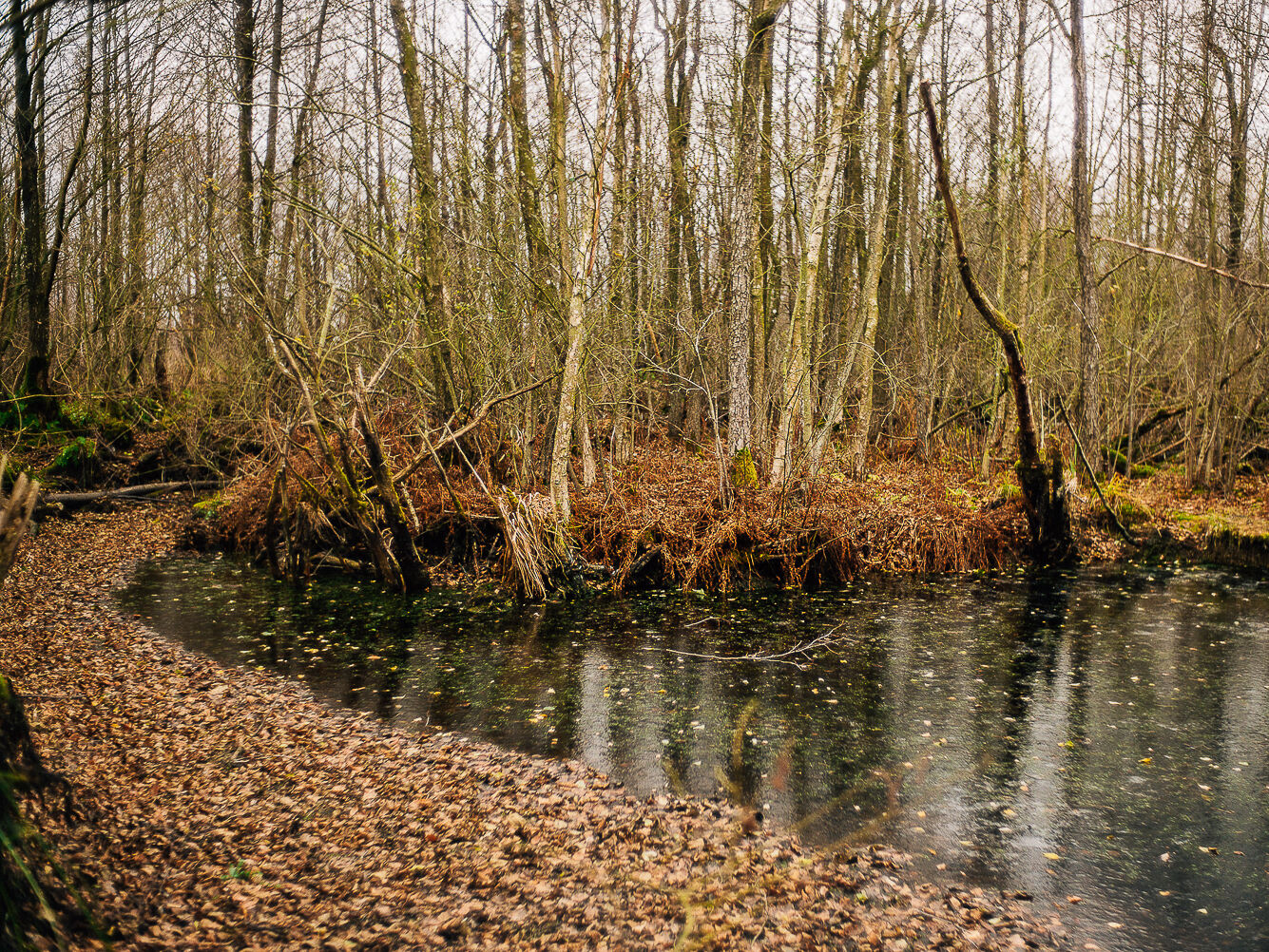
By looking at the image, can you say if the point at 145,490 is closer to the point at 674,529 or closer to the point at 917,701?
the point at 674,529

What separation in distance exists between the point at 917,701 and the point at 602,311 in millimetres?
8508

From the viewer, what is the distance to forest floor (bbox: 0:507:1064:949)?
12.8ft

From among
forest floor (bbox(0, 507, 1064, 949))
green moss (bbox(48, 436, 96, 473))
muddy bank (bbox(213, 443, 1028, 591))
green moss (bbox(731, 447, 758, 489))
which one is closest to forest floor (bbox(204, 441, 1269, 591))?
muddy bank (bbox(213, 443, 1028, 591))

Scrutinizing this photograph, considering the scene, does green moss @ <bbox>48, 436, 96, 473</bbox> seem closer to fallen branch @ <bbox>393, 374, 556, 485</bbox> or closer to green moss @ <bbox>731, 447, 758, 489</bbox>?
fallen branch @ <bbox>393, 374, 556, 485</bbox>

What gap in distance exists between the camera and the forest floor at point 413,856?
3891 mm

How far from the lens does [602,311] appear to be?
13.7 metres

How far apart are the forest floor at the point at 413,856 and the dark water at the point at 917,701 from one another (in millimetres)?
485

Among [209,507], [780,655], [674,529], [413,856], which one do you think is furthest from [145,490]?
[413,856]

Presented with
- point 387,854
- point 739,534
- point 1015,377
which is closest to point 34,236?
point 739,534

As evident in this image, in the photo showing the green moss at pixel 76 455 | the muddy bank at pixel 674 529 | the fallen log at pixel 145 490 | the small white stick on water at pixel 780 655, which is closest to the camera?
the small white stick on water at pixel 780 655

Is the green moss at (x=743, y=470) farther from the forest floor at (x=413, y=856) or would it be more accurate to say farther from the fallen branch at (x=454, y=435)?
the forest floor at (x=413, y=856)

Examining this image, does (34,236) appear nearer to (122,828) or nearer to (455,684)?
(455,684)

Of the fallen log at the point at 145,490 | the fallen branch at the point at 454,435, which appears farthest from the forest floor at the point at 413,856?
the fallen log at the point at 145,490

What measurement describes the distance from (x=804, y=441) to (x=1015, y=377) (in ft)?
10.8
